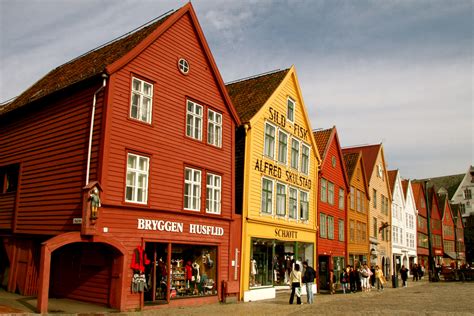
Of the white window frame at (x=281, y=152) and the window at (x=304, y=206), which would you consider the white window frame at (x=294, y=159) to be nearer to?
the white window frame at (x=281, y=152)

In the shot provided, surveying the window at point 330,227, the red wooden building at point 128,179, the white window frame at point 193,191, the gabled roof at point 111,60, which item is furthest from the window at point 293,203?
the white window frame at point 193,191

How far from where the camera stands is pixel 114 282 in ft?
52.0

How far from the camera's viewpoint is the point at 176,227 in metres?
18.5

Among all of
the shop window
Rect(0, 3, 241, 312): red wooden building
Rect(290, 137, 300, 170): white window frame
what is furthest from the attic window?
Rect(290, 137, 300, 170): white window frame

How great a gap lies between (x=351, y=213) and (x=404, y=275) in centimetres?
595

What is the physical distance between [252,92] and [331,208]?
11461 mm

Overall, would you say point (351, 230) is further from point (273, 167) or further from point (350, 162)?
point (273, 167)

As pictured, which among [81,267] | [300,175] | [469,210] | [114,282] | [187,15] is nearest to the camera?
[114,282]

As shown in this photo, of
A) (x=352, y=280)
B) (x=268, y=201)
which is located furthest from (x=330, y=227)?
(x=268, y=201)

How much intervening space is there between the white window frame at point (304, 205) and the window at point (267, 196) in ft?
13.4

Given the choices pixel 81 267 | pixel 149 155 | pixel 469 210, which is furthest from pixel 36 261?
pixel 469 210

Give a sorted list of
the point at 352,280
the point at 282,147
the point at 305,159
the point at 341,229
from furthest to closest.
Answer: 1. the point at 341,229
2. the point at 352,280
3. the point at 305,159
4. the point at 282,147

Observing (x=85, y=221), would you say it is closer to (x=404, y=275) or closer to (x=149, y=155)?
(x=149, y=155)

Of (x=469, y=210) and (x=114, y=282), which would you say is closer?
(x=114, y=282)
